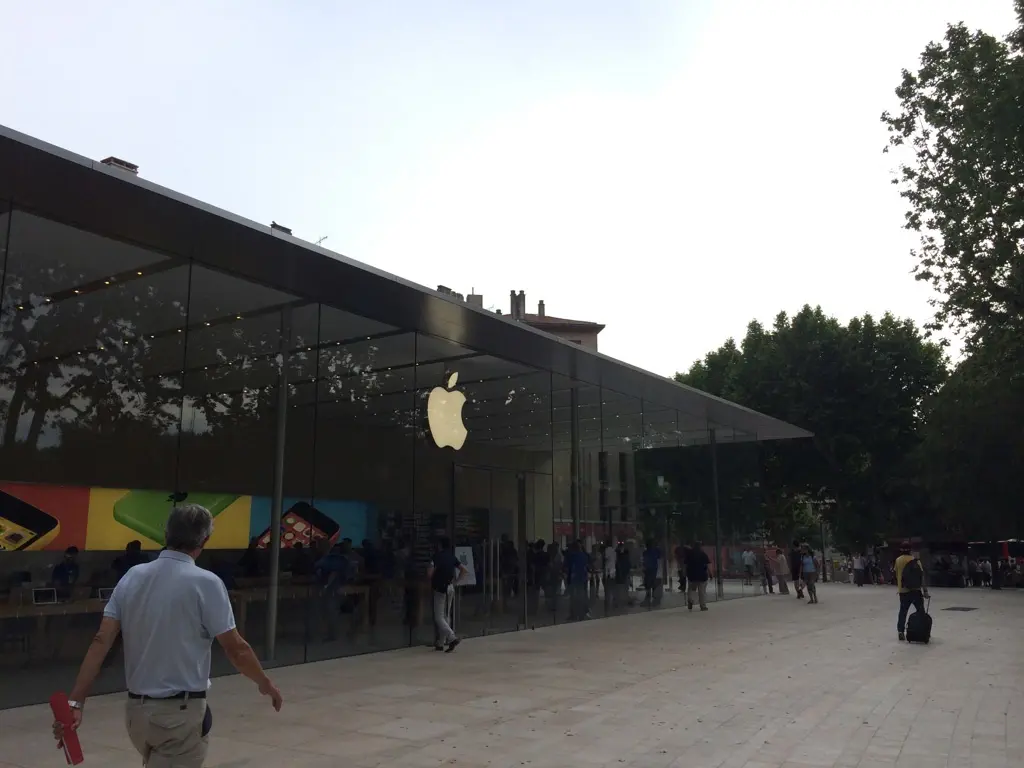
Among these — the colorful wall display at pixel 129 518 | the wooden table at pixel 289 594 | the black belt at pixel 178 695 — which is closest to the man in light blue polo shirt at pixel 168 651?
the black belt at pixel 178 695

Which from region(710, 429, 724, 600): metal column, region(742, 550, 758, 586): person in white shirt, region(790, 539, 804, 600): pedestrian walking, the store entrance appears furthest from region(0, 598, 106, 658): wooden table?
region(742, 550, 758, 586): person in white shirt

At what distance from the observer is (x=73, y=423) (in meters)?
9.83

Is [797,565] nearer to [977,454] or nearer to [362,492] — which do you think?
[977,454]

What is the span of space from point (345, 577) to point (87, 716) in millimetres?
4828

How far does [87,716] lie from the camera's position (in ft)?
25.8

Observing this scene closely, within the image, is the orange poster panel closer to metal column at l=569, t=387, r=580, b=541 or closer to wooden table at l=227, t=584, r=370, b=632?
wooden table at l=227, t=584, r=370, b=632

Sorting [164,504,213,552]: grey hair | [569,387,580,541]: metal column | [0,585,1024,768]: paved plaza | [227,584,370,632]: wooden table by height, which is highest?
[569,387,580,541]: metal column

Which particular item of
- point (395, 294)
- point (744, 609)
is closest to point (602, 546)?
point (744, 609)

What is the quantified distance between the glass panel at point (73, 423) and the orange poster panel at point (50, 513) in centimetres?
1

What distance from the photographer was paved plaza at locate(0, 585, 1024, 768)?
20.8ft

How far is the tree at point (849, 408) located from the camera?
35062mm

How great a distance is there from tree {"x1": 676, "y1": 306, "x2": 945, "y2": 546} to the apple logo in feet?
73.2

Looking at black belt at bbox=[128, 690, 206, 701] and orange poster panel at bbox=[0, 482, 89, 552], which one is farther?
orange poster panel at bbox=[0, 482, 89, 552]

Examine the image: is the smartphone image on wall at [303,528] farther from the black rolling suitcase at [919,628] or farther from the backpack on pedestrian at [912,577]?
the black rolling suitcase at [919,628]
